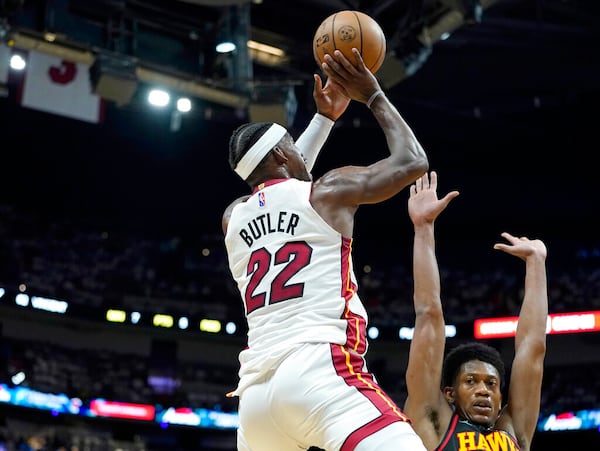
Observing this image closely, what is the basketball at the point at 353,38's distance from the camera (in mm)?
4607

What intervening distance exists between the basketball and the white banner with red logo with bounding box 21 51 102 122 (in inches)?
307

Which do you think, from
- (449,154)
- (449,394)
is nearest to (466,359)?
(449,394)

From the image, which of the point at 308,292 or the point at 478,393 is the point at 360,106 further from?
the point at 308,292

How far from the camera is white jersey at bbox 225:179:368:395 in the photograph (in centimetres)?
361

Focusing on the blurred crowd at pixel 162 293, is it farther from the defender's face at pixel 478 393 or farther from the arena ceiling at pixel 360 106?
the defender's face at pixel 478 393

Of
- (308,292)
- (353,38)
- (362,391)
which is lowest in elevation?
(362,391)

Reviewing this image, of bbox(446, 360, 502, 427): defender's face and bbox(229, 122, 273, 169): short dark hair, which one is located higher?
bbox(229, 122, 273, 169): short dark hair

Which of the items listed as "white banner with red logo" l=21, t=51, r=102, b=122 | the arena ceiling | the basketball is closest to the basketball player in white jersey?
the basketball

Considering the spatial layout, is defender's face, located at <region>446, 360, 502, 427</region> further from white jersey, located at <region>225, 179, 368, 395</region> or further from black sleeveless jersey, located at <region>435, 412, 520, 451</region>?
white jersey, located at <region>225, 179, 368, 395</region>

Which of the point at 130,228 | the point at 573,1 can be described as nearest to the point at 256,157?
the point at 573,1

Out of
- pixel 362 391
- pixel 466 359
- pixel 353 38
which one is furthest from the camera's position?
pixel 353 38

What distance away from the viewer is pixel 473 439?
408 cm

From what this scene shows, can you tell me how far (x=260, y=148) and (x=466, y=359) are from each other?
1398mm

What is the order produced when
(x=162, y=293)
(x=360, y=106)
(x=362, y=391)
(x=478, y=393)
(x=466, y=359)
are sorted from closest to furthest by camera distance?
1. (x=362, y=391)
2. (x=478, y=393)
3. (x=466, y=359)
4. (x=360, y=106)
5. (x=162, y=293)
